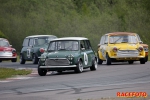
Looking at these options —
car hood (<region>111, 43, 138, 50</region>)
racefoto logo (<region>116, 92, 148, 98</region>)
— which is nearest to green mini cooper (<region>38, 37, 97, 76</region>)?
car hood (<region>111, 43, 138, 50</region>)

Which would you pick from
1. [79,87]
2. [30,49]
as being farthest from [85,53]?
[30,49]

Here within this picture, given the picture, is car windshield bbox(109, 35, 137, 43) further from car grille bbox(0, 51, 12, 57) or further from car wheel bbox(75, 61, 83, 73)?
car grille bbox(0, 51, 12, 57)

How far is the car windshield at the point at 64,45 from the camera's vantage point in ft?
80.6

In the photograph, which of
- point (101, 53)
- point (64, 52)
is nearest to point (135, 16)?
→ point (101, 53)

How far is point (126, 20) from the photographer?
66.5 metres

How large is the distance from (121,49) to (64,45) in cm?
593

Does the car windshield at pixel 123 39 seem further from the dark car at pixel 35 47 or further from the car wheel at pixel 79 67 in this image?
the car wheel at pixel 79 67

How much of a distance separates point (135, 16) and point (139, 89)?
164 feet

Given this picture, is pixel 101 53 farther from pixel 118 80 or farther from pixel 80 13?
pixel 80 13

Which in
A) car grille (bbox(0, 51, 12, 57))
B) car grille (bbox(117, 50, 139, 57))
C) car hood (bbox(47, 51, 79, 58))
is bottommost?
car grille (bbox(0, 51, 12, 57))

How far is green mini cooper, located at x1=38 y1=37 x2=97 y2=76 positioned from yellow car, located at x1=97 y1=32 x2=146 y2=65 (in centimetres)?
416

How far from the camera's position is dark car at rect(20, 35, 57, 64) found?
34.8m

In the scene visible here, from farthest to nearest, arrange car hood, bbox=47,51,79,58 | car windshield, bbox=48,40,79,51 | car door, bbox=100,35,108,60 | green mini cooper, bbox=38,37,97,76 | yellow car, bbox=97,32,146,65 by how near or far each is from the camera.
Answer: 1. car door, bbox=100,35,108,60
2. yellow car, bbox=97,32,146,65
3. car windshield, bbox=48,40,79,51
4. car hood, bbox=47,51,79,58
5. green mini cooper, bbox=38,37,97,76

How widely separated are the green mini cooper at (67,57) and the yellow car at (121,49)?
4164mm
